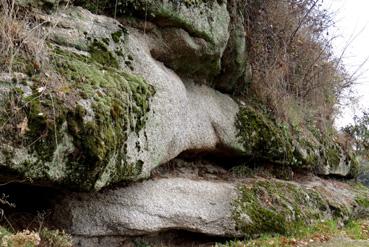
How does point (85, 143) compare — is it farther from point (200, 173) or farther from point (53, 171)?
point (200, 173)

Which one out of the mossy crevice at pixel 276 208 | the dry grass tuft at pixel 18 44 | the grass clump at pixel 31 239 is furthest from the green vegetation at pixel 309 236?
the dry grass tuft at pixel 18 44

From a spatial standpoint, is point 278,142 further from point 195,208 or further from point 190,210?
point 190,210

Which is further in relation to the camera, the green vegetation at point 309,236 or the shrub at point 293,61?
the shrub at point 293,61

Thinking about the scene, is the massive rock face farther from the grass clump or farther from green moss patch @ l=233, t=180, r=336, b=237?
green moss patch @ l=233, t=180, r=336, b=237

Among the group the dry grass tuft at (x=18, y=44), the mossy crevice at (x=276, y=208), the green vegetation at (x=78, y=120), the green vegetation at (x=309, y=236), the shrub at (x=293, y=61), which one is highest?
the shrub at (x=293, y=61)

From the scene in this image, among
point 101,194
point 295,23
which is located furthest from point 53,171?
point 295,23

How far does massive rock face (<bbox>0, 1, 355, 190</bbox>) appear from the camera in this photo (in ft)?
13.4

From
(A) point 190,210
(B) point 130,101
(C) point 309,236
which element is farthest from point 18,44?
(C) point 309,236

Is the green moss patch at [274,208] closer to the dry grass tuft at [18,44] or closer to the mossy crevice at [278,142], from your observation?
the mossy crevice at [278,142]

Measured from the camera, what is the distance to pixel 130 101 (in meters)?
5.39

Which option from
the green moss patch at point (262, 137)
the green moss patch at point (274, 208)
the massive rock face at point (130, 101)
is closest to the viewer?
the massive rock face at point (130, 101)

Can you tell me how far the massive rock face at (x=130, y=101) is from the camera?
13.4ft

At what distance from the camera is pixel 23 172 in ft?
13.1

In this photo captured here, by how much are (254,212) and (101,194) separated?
309cm
